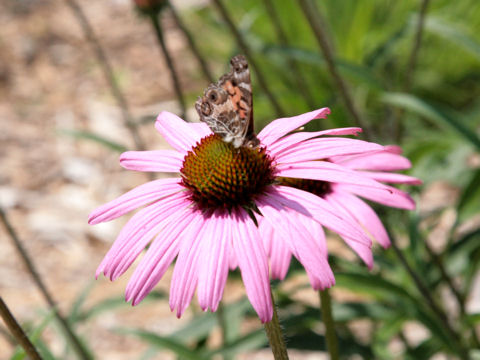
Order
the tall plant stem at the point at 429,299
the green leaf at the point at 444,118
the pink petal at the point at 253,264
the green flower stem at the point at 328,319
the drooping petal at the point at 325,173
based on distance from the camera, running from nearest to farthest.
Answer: the pink petal at the point at 253,264, the drooping petal at the point at 325,173, the green flower stem at the point at 328,319, the tall plant stem at the point at 429,299, the green leaf at the point at 444,118

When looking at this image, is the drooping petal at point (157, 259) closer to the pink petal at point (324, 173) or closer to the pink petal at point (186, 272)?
the pink petal at point (186, 272)

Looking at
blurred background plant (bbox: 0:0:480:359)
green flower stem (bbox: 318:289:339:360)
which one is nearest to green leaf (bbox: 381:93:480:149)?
blurred background plant (bbox: 0:0:480:359)

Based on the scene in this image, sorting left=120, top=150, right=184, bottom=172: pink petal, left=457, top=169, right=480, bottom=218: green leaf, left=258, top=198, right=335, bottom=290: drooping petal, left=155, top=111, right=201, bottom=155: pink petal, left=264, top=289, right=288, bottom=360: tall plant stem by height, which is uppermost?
left=155, top=111, right=201, bottom=155: pink petal

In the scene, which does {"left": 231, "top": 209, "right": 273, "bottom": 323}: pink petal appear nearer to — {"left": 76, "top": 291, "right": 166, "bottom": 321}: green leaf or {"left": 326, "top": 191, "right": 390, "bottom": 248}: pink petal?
{"left": 326, "top": 191, "right": 390, "bottom": 248}: pink petal

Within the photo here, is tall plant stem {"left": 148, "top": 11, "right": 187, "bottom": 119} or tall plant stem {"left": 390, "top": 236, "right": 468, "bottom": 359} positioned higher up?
tall plant stem {"left": 148, "top": 11, "right": 187, "bottom": 119}

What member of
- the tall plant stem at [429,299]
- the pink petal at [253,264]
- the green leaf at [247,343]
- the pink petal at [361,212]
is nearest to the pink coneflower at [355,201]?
the pink petal at [361,212]

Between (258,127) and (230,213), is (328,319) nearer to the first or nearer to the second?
(230,213)
